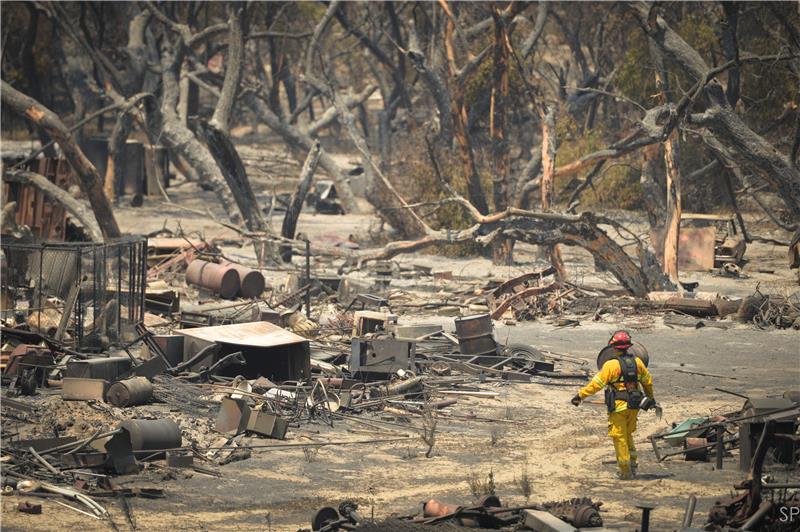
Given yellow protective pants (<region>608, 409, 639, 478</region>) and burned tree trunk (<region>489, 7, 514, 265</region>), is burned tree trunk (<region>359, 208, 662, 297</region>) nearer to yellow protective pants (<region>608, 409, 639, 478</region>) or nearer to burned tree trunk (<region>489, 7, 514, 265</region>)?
burned tree trunk (<region>489, 7, 514, 265</region>)

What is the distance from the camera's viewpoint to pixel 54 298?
1878 centimetres

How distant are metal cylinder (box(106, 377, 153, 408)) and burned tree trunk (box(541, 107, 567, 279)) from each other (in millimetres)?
12508

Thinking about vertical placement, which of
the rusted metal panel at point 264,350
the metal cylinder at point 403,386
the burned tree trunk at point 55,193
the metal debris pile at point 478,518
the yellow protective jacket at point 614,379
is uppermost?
the burned tree trunk at point 55,193

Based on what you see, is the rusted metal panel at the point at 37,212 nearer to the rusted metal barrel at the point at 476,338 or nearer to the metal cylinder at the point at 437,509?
the rusted metal barrel at the point at 476,338

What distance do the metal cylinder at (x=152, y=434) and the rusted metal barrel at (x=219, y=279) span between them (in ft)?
37.1

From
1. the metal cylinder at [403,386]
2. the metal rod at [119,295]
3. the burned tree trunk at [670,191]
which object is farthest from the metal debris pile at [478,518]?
the burned tree trunk at [670,191]

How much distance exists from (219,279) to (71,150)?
5384 millimetres

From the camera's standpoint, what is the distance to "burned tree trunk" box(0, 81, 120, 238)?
87.8ft

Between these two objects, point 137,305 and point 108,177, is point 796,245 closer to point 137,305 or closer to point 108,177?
point 137,305

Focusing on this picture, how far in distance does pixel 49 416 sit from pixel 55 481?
249cm

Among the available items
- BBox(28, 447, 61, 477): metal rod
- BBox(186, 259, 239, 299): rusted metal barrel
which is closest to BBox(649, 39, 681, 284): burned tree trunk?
BBox(186, 259, 239, 299): rusted metal barrel

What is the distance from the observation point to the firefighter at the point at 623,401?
482 inches

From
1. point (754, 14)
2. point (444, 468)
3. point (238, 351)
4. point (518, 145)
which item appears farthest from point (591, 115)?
point (444, 468)

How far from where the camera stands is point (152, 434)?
1262 centimetres
